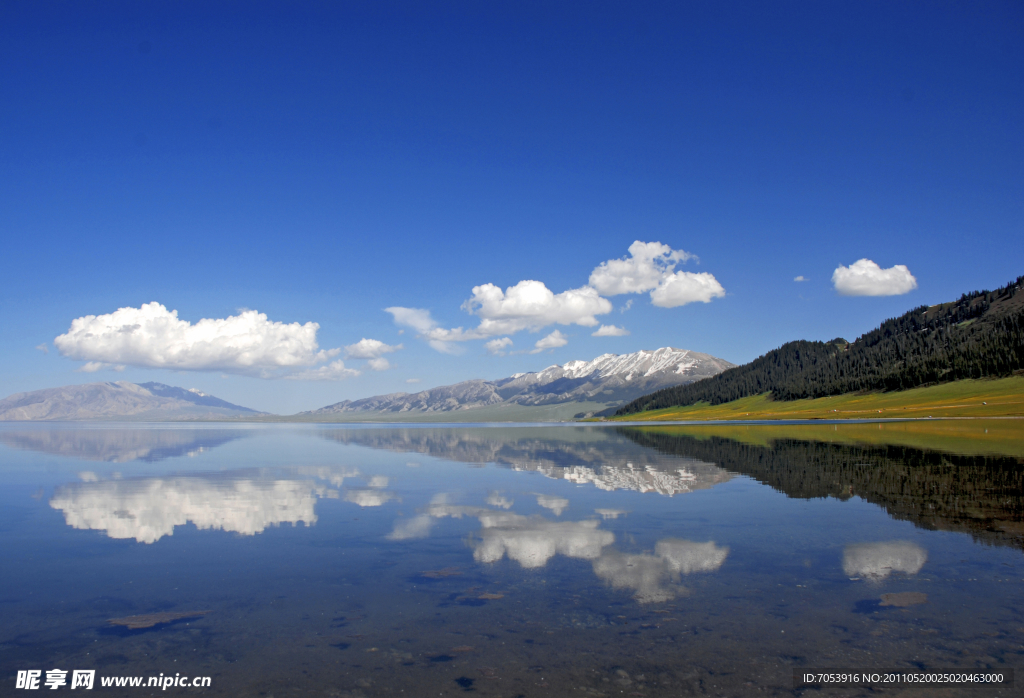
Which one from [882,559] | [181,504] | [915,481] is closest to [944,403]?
[915,481]

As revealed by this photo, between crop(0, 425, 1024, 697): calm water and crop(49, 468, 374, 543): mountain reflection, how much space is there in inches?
7.5

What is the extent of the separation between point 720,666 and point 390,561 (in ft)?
30.6

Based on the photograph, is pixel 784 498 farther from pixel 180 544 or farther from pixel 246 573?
pixel 180 544

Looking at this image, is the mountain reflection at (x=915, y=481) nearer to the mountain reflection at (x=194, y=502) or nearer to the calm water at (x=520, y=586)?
the calm water at (x=520, y=586)

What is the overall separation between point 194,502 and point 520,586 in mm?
18811

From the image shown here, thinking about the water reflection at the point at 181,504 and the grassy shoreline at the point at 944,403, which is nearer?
the water reflection at the point at 181,504

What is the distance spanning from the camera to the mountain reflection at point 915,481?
62.9 feet

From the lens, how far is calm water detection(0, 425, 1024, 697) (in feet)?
29.9

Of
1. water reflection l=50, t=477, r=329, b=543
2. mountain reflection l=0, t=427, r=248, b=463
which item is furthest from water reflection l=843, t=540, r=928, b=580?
mountain reflection l=0, t=427, r=248, b=463

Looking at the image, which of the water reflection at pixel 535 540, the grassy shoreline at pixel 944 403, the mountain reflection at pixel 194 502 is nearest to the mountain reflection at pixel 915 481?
the water reflection at pixel 535 540

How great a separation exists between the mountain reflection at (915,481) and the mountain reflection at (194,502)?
20.9 meters

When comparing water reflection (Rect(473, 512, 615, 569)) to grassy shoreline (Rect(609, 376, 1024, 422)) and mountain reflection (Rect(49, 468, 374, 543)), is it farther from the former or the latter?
grassy shoreline (Rect(609, 376, 1024, 422))

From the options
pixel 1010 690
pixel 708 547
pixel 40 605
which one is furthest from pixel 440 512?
pixel 1010 690

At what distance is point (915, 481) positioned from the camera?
2805 cm
